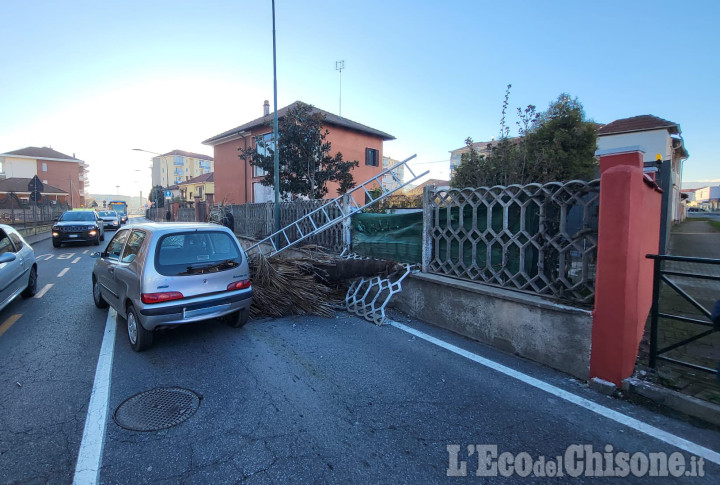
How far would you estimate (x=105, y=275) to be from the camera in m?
5.55

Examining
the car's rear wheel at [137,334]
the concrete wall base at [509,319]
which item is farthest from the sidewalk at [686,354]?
the car's rear wheel at [137,334]

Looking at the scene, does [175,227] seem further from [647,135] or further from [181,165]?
[181,165]

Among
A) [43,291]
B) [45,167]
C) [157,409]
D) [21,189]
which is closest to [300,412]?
[157,409]

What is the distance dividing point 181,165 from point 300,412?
93466mm

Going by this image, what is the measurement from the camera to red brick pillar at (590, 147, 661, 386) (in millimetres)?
3426

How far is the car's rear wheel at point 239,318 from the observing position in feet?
17.1

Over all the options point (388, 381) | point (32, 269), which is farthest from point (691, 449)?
point (32, 269)

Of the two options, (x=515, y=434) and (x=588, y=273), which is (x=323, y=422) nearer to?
(x=515, y=434)

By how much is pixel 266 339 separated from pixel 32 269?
5654 millimetres

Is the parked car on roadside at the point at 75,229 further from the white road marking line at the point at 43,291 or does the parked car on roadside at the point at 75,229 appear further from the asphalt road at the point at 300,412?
the asphalt road at the point at 300,412

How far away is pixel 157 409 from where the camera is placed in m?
3.21

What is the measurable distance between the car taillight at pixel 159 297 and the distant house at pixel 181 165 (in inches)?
3464

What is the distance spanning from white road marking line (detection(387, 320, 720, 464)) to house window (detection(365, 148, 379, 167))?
75.1 ft
